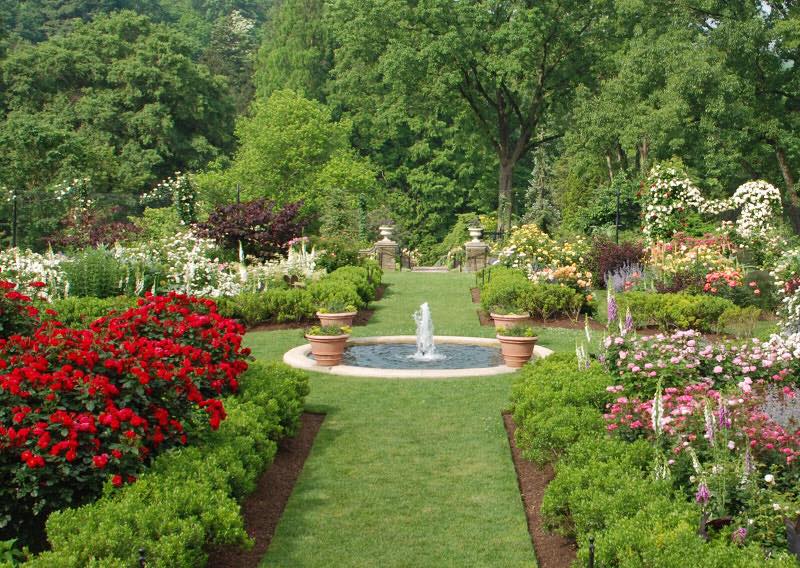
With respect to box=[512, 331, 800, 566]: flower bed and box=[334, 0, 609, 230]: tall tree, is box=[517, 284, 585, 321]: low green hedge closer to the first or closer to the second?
box=[512, 331, 800, 566]: flower bed

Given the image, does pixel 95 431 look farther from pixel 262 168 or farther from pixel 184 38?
pixel 184 38

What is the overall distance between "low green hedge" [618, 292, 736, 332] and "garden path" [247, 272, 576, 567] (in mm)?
4718

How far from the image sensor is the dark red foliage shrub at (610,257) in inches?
752

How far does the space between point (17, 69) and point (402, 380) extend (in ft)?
107

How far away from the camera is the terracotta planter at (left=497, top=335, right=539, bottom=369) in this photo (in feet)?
37.6

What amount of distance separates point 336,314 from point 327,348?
6.27ft

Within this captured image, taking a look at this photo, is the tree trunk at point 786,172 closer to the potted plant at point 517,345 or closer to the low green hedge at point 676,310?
the low green hedge at point 676,310

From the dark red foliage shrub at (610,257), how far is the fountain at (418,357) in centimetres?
641

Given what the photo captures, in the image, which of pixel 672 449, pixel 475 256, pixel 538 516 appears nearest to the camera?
pixel 672 449

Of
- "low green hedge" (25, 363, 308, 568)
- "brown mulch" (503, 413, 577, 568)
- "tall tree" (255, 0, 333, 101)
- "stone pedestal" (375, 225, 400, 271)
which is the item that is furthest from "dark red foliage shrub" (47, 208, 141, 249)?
"tall tree" (255, 0, 333, 101)

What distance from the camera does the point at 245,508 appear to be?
6.54 metres

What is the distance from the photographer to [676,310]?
14602mm

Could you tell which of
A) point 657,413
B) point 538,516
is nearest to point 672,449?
point 657,413

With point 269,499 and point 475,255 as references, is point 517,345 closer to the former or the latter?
point 269,499
